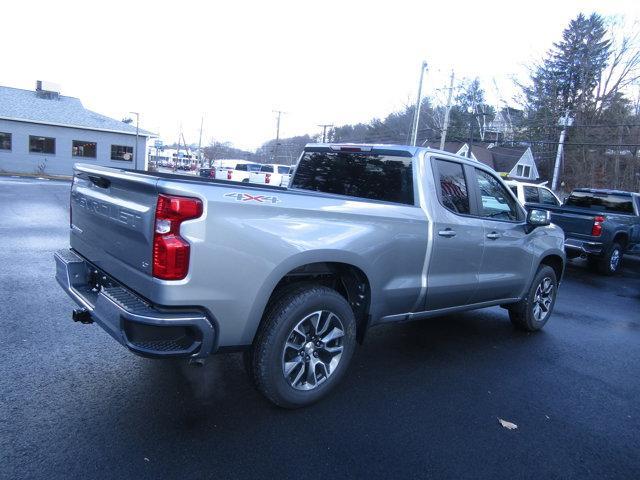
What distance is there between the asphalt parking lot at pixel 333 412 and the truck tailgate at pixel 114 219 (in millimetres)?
924

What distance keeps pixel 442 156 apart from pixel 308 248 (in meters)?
1.82

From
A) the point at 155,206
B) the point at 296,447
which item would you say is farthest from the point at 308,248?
the point at 296,447

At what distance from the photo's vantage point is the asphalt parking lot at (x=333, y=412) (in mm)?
2764

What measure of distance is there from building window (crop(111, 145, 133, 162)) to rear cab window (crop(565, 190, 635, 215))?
102ft

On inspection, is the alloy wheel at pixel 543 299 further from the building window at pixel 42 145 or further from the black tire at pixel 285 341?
the building window at pixel 42 145

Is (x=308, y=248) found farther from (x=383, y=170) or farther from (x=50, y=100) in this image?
(x=50, y=100)

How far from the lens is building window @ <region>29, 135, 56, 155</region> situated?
3206 centimetres

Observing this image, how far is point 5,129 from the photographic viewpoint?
31062mm

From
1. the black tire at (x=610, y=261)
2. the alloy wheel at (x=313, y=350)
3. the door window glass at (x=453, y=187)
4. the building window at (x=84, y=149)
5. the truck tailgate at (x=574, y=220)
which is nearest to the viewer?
the alloy wheel at (x=313, y=350)

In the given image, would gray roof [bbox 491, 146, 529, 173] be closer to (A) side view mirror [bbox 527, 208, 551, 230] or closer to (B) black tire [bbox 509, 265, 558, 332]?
(B) black tire [bbox 509, 265, 558, 332]

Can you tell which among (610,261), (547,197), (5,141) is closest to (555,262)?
(610,261)

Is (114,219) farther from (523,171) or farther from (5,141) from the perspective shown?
(523,171)

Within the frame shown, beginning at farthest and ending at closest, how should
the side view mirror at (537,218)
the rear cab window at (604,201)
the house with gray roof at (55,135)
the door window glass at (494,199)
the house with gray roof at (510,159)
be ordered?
the house with gray roof at (510,159) < the house with gray roof at (55,135) < the rear cab window at (604,201) < the side view mirror at (537,218) < the door window glass at (494,199)

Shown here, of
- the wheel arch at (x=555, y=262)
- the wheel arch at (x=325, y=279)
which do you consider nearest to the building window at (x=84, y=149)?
the wheel arch at (x=555, y=262)
